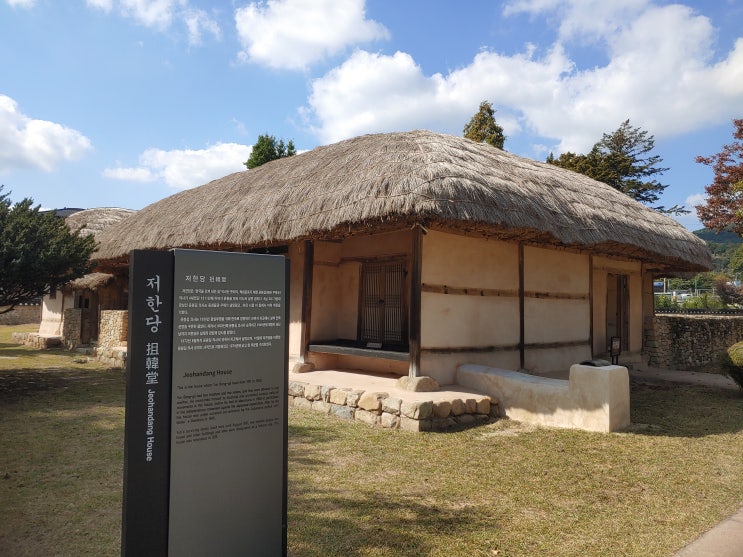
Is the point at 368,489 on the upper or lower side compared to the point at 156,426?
lower

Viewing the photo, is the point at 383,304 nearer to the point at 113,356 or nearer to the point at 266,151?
the point at 113,356

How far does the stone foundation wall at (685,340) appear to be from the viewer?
1186 centimetres

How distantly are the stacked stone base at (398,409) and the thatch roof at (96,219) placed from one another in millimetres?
11776

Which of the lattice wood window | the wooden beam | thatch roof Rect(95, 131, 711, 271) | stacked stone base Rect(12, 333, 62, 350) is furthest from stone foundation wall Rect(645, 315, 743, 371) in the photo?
stacked stone base Rect(12, 333, 62, 350)

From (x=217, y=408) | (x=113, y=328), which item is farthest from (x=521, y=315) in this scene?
(x=113, y=328)

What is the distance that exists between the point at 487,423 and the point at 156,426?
183 inches

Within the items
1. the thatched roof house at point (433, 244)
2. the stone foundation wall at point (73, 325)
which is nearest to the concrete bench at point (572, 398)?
the thatched roof house at point (433, 244)

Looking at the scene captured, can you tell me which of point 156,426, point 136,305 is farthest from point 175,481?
point 136,305

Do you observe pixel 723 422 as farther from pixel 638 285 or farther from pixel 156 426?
pixel 156 426

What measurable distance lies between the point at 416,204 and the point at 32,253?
6.37 meters

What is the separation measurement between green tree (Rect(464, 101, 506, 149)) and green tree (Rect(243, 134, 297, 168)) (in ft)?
24.9

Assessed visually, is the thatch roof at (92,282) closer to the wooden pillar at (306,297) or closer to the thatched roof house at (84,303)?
the thatched roof house at (84,303)

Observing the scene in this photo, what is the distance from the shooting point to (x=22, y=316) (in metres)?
22.2

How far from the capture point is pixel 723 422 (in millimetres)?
6207
